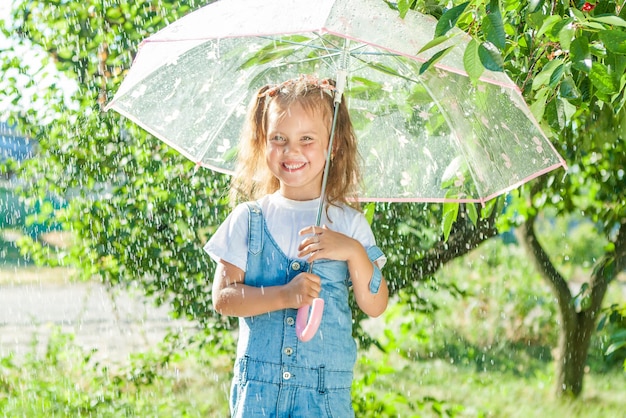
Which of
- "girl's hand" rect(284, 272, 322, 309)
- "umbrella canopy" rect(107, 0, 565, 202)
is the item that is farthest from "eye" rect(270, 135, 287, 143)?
"girl's hand" rect(284, 272, 322, 309)

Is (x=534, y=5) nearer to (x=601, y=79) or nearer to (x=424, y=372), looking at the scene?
(x=601, y=79)

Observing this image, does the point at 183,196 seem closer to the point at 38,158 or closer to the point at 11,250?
the point at 38,158

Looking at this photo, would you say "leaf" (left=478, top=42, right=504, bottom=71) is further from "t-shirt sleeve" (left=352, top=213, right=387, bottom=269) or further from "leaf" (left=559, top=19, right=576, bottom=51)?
"t-shirt sleeve" (left=352, top=213, right=387, bottom=269)

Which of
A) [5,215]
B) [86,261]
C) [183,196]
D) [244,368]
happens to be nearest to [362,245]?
[244,368]

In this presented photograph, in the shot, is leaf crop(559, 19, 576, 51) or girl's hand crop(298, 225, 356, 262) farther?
girl's hand crop(298, 225, 356, 262)

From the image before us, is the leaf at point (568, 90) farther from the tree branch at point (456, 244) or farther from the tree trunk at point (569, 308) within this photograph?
the tree trunk at point (569, 308)

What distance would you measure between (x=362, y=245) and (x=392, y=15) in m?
0.57

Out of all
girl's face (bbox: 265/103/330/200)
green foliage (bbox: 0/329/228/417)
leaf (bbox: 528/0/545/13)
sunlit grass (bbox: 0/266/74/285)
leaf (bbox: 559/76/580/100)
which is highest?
leaf (bbox: 528/0/545/13)

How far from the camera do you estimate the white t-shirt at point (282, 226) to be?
7.73 feet

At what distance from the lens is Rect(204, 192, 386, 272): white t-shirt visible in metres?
2.36

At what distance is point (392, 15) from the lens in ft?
7.31

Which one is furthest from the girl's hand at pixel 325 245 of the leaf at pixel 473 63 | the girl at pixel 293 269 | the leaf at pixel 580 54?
the leaf at pixel 580 54

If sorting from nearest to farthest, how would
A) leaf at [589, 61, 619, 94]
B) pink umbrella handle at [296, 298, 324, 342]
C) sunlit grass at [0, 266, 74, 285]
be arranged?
leaf at [589, 61, 619, 94], pink umbrella handle at [296, 298, 324, 342], sunlit grass at [0, 266, 74, 285]

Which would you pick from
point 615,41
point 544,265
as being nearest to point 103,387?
point 544,265
